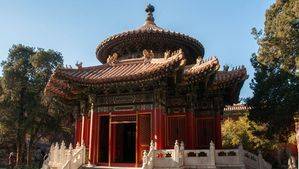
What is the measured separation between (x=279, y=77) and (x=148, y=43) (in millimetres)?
8792

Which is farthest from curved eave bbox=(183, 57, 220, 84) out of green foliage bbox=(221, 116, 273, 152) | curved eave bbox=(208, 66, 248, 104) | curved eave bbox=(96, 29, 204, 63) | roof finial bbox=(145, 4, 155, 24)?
green foliage bbox=(221, 116, 273, 152)

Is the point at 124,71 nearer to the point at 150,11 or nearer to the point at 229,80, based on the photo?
the point at 229,80

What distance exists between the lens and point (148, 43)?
59.9ft

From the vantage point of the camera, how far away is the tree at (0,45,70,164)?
29297 mm

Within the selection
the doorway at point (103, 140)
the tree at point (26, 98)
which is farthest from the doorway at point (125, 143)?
the tree at point (26, 98)

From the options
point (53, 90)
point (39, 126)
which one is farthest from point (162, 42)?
point (39, 126)

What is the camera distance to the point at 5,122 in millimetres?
29578

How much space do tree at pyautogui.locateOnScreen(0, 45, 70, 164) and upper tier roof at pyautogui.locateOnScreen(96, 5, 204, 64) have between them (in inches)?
473

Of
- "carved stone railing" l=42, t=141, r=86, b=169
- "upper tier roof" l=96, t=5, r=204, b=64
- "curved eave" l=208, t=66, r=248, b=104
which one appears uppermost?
"upper tier roof" l=96, t=5, r=204, b=64

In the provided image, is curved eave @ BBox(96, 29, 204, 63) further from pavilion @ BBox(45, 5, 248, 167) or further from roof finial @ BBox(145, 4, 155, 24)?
roof finial @ BBox(145, 4, 155, 24)

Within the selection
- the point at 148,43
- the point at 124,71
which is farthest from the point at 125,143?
the point at 148,43

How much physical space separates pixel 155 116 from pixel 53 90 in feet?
22.9

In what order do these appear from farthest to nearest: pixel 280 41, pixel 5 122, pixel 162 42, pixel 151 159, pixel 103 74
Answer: pixel 5 122 → pixel 280 41 → pixel 162 42 → pixel 103 74 → pixel 151 159

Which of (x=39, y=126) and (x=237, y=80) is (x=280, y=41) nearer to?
(x=237, y=80)
